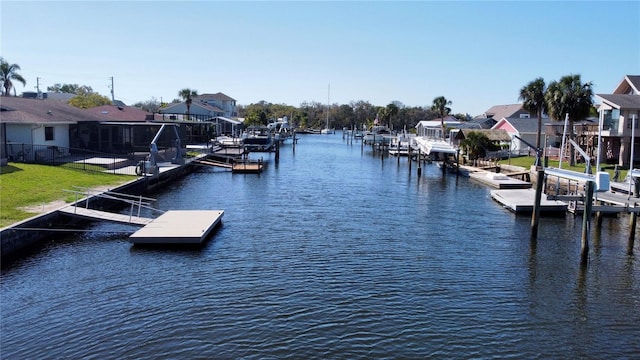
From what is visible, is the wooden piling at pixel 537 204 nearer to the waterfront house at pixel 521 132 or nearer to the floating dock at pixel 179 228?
the floating dock at pixel 179 228

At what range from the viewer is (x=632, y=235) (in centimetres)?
2605

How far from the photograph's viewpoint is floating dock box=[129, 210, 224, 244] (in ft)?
73.8

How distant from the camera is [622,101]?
48656mm

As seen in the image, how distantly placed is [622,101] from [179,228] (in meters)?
41.7

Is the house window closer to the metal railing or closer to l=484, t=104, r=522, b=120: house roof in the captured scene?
the metal railing

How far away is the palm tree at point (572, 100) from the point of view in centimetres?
5003

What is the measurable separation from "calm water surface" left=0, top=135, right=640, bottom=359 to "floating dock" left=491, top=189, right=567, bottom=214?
8.72 ft

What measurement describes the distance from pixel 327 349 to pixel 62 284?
9335 mm

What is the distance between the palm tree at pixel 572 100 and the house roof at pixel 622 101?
140 cm

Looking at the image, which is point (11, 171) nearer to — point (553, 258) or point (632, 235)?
point (553, 258)

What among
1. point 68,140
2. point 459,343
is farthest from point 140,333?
point 68,140

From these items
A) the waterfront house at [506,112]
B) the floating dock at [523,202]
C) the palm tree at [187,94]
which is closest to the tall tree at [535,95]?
the floating dock at [523,202]

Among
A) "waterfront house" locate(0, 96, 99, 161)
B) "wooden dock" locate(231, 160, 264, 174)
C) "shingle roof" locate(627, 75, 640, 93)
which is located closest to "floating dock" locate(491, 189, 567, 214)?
"shingle roof" locate(627, 75, 640, 93)

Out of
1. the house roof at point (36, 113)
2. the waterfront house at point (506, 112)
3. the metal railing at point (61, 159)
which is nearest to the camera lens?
the metal railing at point (61, 159)
